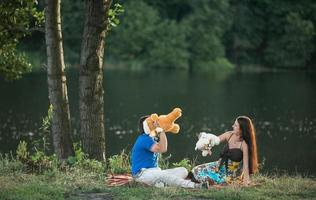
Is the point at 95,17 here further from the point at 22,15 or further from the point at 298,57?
the point at 298,57

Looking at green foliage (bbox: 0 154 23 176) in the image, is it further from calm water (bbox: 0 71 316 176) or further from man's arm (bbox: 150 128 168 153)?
calm water (bbox: 0 71 316 176)

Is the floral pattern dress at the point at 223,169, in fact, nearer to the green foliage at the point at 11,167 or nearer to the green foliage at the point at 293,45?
the green foliage at the point at 11,167

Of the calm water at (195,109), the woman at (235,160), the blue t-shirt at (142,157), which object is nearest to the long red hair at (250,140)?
the woman at (235,160)

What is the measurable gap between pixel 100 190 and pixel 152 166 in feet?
3.79

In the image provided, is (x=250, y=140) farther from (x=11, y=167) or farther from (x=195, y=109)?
(x=195, y=109)

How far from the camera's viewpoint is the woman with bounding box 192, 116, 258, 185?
927 cm

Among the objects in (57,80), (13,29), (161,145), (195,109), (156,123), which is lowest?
(195,109)

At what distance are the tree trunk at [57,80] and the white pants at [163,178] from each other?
7.35ft

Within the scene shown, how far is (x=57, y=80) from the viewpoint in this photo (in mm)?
10688

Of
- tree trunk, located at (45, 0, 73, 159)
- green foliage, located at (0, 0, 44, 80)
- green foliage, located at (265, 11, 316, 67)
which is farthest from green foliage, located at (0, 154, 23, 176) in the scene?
green foliage, located at (265, 11, 316, 67)

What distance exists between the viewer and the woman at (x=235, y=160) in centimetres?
927

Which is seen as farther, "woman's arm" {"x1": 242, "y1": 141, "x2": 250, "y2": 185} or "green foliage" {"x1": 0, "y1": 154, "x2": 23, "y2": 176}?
"green foliage" {"x1": 0, "y1": 154, "x2": 23, "y2": 176}

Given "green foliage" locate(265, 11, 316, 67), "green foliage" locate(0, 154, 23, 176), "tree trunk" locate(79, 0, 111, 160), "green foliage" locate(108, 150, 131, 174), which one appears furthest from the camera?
"green foliage" locate(265, 11, 316, 67)

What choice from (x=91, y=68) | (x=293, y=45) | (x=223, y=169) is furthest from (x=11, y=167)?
(x=293, y=45)
